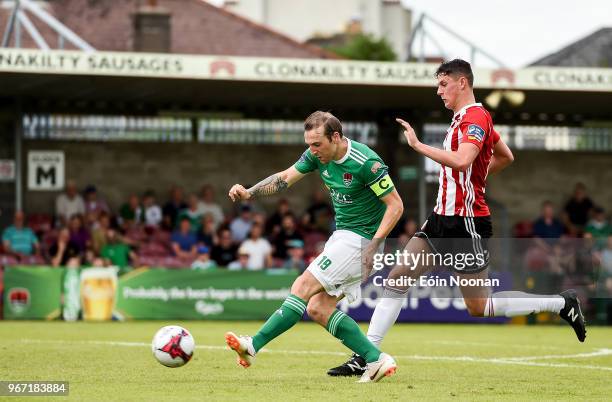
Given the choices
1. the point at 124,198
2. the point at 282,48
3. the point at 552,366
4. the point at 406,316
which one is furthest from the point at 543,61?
the point at 282,48

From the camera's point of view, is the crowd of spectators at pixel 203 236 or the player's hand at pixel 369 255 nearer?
the player's hand at pixel 369 255

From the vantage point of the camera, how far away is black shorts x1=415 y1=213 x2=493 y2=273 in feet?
29.4

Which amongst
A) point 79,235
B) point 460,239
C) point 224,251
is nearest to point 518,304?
point 460,239

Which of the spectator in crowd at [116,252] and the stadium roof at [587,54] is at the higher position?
the stadium roof at [587,54]

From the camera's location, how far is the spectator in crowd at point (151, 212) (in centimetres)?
2238

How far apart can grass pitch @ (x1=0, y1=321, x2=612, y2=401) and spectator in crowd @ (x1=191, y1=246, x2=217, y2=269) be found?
4175 millimetres

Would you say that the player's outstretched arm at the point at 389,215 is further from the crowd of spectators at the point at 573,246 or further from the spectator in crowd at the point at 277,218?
the spectator in crowd at the point at 277,218

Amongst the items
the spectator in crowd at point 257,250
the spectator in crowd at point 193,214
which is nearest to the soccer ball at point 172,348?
the spectator in crowd at point 257,250

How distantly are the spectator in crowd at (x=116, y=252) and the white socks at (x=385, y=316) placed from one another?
38.4 ft

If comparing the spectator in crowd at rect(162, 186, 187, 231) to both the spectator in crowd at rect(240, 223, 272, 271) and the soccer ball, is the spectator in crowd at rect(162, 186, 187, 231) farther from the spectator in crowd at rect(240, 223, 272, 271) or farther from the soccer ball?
the soccer ball

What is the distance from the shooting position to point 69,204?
22.5m

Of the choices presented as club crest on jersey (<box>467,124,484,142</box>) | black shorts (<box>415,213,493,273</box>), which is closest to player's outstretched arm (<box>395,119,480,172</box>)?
club crest on jersey (<box>467,124,484,142</box>)

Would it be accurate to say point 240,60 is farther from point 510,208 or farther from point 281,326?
point 281,326

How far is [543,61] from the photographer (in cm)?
2475
